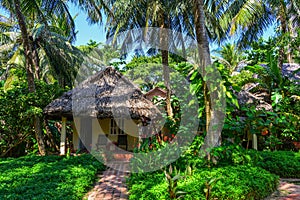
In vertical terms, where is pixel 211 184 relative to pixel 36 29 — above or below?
below

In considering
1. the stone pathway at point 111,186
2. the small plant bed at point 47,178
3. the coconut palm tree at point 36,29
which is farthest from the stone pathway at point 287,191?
the coconut palm tree at point 36,29

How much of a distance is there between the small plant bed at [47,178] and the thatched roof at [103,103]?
1.88 meters

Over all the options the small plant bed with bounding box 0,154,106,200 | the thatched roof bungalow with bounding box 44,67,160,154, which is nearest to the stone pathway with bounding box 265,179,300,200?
the small plant bed with bounding box 0,154,106,200

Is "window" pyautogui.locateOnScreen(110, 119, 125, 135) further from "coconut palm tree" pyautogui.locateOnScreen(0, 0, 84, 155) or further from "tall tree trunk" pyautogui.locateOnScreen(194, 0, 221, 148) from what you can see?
"tall tree trunk" pyautogui.locateOnScreen(194, 0, 221, 148)

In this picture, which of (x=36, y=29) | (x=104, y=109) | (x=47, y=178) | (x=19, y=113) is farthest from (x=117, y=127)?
(x=47, y=178)

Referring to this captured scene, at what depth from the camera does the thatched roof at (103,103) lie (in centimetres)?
888

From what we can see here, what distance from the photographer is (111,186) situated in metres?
5.48

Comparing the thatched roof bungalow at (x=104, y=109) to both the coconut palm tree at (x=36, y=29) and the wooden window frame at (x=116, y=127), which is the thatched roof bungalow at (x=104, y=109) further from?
the coconut palm tree at (x=36, y=29)

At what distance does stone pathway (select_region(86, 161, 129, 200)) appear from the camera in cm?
480

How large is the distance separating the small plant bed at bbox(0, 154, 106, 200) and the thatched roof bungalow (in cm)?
193

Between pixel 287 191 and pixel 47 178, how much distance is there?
15.3 ft

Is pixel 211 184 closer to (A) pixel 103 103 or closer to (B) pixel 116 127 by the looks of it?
(A) pixel 103 103

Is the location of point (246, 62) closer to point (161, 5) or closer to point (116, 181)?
point (161, 5)

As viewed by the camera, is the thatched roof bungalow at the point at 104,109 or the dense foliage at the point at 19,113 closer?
the dense foliage at the point at 19,113
